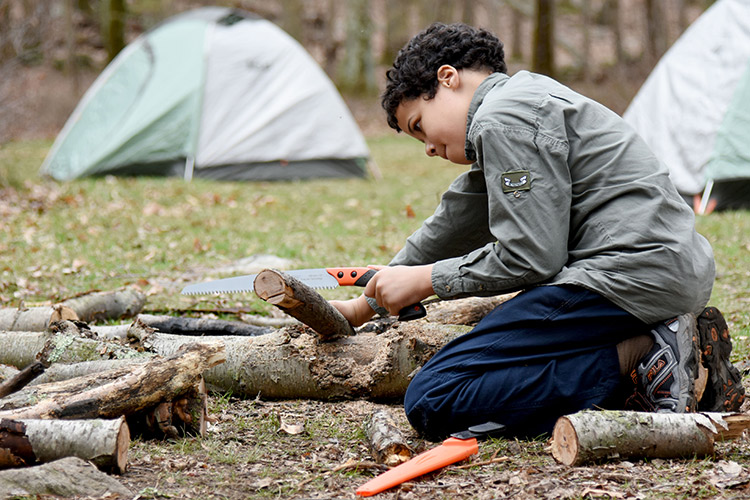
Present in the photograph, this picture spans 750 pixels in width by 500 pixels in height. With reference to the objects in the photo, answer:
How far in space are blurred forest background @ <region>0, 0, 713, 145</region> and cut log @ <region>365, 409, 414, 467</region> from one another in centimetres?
866

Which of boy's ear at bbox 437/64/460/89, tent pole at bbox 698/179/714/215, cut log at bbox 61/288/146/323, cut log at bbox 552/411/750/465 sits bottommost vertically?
tent pole at bbox 698/179/714/215

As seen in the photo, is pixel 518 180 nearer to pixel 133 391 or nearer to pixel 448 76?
pixel 448 76

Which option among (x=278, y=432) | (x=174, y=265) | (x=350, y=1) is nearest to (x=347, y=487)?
(x=278, y=432)

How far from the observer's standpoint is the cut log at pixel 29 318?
3.88m

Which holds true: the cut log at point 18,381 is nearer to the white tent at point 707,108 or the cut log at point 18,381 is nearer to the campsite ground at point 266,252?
the campsite ground at point 266,252

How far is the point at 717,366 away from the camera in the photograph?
2953 mm

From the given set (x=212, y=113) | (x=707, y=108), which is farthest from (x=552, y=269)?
(x=212, y=113)

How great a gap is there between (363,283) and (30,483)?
1.46m

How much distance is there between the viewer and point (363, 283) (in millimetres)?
3246

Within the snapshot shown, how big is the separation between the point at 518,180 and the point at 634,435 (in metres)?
0.94

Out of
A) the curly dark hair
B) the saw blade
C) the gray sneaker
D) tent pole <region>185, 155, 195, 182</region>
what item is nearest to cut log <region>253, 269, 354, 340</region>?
the saw blade

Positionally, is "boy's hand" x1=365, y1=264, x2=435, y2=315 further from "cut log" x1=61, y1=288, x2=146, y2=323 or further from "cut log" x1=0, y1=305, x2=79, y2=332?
"cut log" x1=61, y1=288, x2=146, y2=323

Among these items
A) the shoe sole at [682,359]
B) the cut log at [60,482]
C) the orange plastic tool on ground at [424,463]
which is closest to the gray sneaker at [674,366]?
the shoe sole at [682,359]

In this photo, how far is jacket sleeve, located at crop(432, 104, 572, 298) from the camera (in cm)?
269
